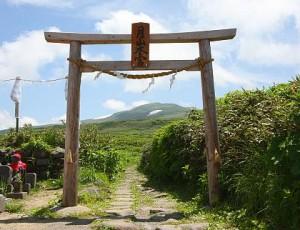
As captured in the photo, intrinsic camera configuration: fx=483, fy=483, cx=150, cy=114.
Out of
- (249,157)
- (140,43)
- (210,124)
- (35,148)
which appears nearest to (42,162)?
(35,148)

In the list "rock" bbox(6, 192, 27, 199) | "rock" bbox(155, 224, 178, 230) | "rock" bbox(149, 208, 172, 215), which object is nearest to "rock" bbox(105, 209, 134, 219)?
"rock" bbox(149, 208, 172, 215)

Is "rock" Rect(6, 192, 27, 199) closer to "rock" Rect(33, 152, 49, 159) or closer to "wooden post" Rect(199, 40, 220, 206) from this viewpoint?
"rock" Rect(33, 152, 49, 159)

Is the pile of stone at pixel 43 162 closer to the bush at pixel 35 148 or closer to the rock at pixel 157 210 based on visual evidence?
the bush at pixel 35 148

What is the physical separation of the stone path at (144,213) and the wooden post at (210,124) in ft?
2.76

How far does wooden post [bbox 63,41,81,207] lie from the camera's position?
872 cm

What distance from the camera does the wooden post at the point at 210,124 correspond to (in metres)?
8.59

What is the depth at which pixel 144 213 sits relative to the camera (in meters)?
8.23

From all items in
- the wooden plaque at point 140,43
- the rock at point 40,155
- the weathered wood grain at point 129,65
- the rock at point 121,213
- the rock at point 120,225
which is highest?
the wooden plaque at point 140,43

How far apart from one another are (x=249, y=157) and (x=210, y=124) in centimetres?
135

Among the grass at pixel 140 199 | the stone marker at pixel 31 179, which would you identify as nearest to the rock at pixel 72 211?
the grass at pixel 140 199

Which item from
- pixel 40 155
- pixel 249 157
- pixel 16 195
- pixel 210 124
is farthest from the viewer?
pixel 40 155

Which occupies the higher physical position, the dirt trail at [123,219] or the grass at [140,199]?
the grass at [140,199]

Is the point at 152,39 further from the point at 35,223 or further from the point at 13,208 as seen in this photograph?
the point at 13,208

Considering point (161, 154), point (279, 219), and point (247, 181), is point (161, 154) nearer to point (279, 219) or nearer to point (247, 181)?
point (247, 181)
